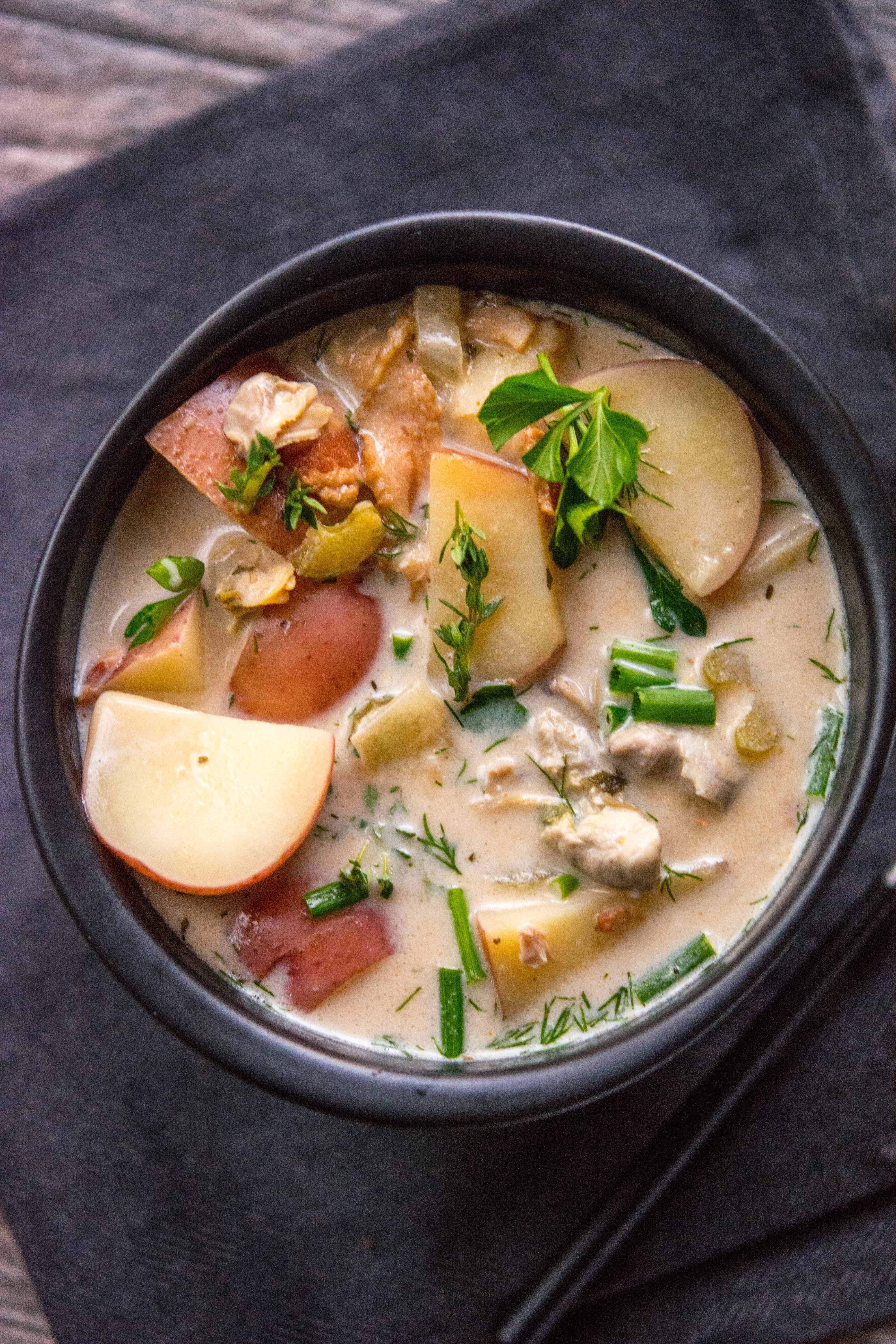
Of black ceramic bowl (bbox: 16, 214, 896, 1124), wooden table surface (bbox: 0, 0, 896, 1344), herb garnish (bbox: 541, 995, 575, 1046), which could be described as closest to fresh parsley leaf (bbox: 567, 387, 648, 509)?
black ceramic bowl (bbox: 16, 214, 896, 1124)

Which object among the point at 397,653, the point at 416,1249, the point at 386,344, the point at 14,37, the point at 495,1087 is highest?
the point at 14,37

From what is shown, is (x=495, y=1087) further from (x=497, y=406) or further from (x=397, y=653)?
(x=497, y=406)

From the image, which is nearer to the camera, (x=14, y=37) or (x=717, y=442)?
(x=717, y=442)

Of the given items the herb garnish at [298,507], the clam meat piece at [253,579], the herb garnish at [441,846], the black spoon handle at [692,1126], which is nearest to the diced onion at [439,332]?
the herb garnish at [298,507]

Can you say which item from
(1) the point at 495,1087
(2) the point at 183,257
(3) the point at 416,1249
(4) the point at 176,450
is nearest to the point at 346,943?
(1) the point at 495,1087

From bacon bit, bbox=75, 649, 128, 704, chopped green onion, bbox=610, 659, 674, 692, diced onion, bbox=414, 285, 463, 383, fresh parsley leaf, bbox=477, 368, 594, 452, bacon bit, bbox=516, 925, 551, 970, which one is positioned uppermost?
diced onion, bbox=414, 285, 463, 383

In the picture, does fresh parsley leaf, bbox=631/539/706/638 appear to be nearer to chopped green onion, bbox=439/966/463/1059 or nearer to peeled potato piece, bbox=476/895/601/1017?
peeled potato piece, bbox=476/895/601/1017
